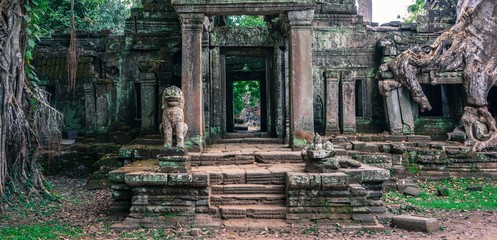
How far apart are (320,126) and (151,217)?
6.54 metres

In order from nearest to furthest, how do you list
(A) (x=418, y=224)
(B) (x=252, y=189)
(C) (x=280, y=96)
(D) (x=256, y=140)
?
(A) (x=418, y=224)
(B) (x=252, y=189)
(D) (x=256, y=140)
(C) (x=280, y=96)

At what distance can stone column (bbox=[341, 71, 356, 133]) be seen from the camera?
1155 centimetres

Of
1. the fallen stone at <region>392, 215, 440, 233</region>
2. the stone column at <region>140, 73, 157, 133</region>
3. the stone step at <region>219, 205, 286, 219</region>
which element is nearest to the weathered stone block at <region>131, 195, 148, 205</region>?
the stone step at <region>219, 205, 286, 219</region>

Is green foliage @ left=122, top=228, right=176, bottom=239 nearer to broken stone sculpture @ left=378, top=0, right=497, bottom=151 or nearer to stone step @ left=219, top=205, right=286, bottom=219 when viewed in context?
stone step @ left=219, top=205, right=286, bottom=219

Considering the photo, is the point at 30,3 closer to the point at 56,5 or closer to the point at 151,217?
the point at 151,217

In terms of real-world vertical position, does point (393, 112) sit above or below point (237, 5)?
below

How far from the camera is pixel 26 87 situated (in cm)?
816

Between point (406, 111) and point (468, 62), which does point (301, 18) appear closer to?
point (406, 111)

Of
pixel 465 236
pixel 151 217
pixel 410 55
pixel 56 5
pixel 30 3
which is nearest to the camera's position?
pixel 465 236

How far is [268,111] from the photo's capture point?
10844mm

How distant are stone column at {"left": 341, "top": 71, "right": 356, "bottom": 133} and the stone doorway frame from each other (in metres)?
3.52

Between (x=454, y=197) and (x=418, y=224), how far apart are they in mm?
2845

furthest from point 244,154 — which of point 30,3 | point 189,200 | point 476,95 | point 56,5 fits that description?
point 56,5

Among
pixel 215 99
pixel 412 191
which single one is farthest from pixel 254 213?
pixel 215 99
